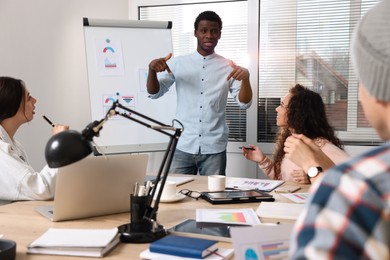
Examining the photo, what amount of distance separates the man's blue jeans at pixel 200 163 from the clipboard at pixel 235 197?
134 cm

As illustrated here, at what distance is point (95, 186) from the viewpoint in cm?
162

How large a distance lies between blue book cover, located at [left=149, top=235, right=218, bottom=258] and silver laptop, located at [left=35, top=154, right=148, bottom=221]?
0.47 metres

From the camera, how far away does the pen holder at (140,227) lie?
4.49ft

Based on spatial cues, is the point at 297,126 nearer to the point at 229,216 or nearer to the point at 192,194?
the point at 192,194

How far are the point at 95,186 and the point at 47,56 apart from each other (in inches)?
85.3

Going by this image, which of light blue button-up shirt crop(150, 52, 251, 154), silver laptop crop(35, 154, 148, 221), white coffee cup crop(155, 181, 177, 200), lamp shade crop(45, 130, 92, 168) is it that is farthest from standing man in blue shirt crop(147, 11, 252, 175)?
lamp shade crop(45, 130, 92, 168)

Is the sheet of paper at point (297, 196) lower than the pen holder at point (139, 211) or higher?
lower

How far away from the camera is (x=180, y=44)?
161 inches

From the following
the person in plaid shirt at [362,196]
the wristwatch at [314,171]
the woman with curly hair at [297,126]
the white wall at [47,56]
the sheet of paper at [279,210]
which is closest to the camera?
the person in plaid shirt at [362,196]

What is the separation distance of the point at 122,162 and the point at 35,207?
0.43m

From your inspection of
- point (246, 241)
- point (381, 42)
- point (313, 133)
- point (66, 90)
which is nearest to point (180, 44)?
point (66, 90)

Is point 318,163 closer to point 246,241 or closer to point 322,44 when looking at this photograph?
point 246,241

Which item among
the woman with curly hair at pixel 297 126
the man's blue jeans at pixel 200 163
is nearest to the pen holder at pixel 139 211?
the woman with curly hair at pixel 297 126

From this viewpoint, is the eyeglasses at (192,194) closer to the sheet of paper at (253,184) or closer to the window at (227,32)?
the sheet of paper at (253,184)
